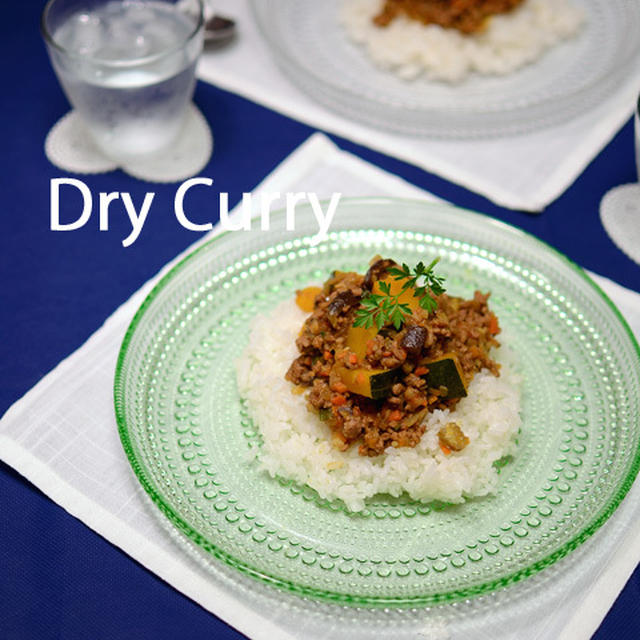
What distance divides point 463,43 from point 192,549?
2.13 m

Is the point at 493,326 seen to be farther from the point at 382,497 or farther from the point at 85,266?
the point at 85,266

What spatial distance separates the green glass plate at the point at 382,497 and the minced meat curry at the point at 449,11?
1.05 metres

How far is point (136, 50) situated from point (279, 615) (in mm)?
1869

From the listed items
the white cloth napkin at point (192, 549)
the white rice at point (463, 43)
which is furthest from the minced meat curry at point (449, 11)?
the white cloth napkin at point (192, 549)

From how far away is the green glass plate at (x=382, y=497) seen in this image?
73.0 inches

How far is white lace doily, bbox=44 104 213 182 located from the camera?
9.86ft

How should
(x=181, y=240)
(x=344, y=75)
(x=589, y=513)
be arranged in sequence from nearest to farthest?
(x=589, y=513), (x=181, y=240), (x=344, y=75)

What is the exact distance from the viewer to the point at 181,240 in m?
2.81

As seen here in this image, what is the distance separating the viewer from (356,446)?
2.08m

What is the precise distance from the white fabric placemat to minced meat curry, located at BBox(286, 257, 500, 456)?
0.92 meters

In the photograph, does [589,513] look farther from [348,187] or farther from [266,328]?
[348,187]

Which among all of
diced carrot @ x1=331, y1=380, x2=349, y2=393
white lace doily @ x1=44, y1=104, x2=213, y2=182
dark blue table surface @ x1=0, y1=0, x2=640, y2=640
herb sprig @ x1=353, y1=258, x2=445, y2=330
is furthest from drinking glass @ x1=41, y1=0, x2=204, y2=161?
diced carrot @ x1=331, y1=380, x2=349, y2=393

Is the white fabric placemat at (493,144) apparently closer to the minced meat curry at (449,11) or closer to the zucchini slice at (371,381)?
the minced meat curry at (449,11)

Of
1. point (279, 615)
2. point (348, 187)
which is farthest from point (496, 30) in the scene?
point (279, 615)
